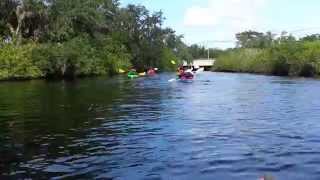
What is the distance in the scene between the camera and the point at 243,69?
447 feet

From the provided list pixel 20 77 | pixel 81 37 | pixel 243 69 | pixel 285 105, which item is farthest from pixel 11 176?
pixel 243 69

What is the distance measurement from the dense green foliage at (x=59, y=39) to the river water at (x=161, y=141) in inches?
2128

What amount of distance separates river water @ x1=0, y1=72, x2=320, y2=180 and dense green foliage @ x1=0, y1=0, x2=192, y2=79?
54.0 metres

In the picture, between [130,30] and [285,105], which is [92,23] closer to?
[130,30]

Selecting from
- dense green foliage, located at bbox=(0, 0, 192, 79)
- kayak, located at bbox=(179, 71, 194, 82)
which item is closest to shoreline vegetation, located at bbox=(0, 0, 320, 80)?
dense green foliage, located at bbox=(0, 0, 192, 79)

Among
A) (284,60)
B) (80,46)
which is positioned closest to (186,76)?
(80,46)

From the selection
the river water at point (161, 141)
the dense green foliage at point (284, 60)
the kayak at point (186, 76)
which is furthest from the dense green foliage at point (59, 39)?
the river water at point (161, 141)

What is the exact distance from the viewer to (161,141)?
70.0 feet

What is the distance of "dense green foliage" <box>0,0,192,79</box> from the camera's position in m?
88.3

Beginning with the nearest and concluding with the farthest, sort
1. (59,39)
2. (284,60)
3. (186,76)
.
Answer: (186,76) < (59,39) < (284,60)

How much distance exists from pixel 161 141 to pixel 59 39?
265 feet

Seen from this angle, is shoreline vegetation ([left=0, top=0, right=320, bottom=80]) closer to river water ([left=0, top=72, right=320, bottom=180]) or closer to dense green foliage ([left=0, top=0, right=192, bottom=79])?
dense green foliage ([left=0, top=0, right=192, bottom=79])

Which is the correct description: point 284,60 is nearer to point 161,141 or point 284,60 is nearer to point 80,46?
point 80,46

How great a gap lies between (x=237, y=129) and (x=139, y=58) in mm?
124657
